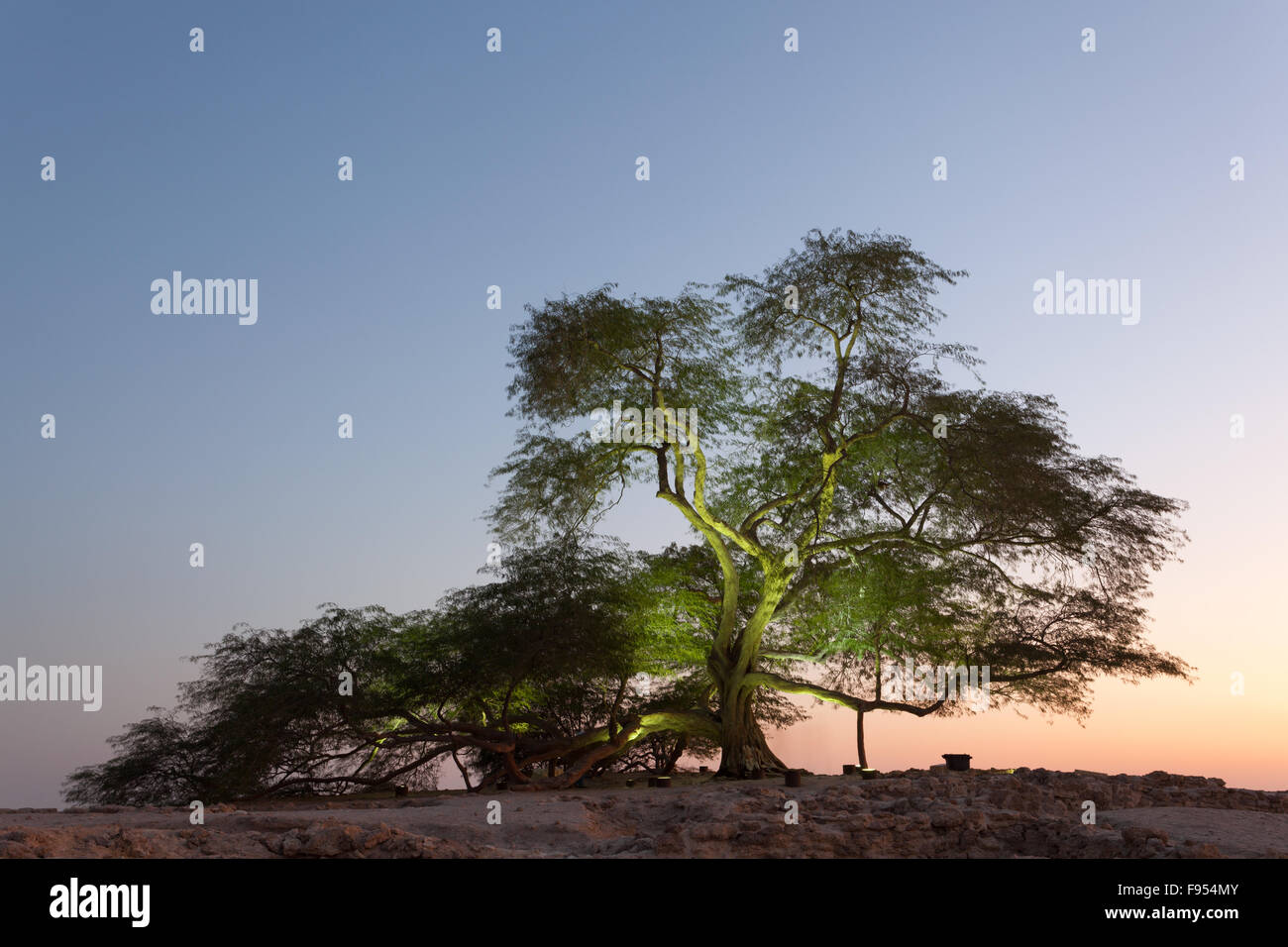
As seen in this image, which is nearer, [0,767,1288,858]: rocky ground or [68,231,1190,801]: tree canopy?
[0,767,1288,858]: rocky ground

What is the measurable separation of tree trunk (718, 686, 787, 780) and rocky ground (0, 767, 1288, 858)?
241 inches

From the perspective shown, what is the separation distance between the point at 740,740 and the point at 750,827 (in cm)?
1038

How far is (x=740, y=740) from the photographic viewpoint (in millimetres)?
20203

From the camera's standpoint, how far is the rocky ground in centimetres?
909

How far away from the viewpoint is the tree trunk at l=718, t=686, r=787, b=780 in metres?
20.0

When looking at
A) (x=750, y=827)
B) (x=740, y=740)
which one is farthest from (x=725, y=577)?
(x=750, y=827)

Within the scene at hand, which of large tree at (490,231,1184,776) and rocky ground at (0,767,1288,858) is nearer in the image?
rocky ground at (0,767,1288,858)

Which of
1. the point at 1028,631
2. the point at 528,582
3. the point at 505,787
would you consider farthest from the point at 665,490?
the point at 1028,631

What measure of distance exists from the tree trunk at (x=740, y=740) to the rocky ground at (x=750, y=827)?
6.12 meters

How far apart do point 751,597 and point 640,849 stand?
14.1 m

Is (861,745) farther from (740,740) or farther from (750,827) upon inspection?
(750,827)

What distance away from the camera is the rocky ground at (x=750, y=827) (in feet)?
Result: 29.8
